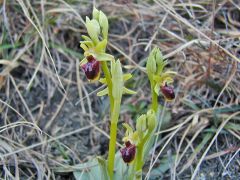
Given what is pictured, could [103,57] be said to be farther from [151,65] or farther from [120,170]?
[120,170]

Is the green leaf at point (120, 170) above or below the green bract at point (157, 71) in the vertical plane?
below

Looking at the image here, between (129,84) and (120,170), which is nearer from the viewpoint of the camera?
(120,170)

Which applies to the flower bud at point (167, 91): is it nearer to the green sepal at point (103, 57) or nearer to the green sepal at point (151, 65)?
the green sepal at point (151, 65)

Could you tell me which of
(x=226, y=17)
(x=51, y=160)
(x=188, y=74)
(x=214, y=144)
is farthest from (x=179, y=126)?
(x=226, y=17)

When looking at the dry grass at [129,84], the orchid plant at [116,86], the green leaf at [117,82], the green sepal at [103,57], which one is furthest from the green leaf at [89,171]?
the green sepal at [103,57]

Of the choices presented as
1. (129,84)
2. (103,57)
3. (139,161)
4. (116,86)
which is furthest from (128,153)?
(129,84)

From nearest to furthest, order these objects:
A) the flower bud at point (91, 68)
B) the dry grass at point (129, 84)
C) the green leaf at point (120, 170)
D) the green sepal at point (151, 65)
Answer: the flower bud at point (91, 68)
the green sepal at point (151, 65)
the green leaf at point (120, 170)
the dry grass at point (129, 84)
